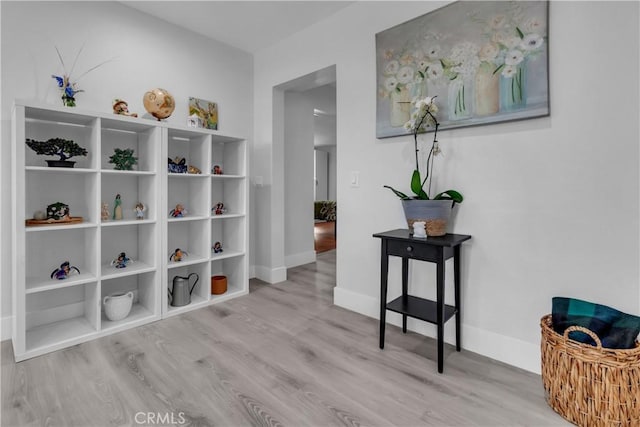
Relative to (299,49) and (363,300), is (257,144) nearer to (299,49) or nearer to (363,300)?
(299,49)

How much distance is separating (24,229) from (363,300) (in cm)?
223

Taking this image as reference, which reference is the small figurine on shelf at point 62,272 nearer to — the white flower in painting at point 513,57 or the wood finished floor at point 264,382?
the wood finished floor at point 264,382

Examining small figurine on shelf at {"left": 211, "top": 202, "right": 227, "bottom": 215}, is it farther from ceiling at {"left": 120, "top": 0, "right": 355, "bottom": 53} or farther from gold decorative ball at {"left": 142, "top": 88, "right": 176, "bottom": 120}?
ceiling at {"left": 120, "top": 0, "right": 355, "bottom": 53}

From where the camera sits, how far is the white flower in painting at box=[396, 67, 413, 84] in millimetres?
2166

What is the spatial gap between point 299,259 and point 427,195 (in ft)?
7.81

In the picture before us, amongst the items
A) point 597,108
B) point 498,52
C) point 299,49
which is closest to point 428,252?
point 597,108

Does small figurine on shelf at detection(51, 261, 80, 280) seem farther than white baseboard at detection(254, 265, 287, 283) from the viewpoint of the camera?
No

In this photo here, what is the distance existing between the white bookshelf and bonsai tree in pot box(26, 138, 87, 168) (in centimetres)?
8

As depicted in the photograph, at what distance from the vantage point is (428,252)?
1.79 metres

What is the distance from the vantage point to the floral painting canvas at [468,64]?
5.53 feet

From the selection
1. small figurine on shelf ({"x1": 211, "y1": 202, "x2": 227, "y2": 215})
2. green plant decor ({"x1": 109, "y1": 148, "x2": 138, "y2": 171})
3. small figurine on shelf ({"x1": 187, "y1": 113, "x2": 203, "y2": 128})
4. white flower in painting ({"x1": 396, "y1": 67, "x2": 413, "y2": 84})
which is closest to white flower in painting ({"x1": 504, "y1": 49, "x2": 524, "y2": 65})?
white flower in painting ({"x1": 396, "y1": 67, "x2": 413, "y2": 84})

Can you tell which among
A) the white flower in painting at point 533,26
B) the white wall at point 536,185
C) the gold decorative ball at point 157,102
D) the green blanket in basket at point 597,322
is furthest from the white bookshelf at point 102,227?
the green blanket in basket at point 597,322

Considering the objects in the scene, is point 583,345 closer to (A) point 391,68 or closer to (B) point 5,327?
(A) point 391,68

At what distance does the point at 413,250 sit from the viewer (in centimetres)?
185
